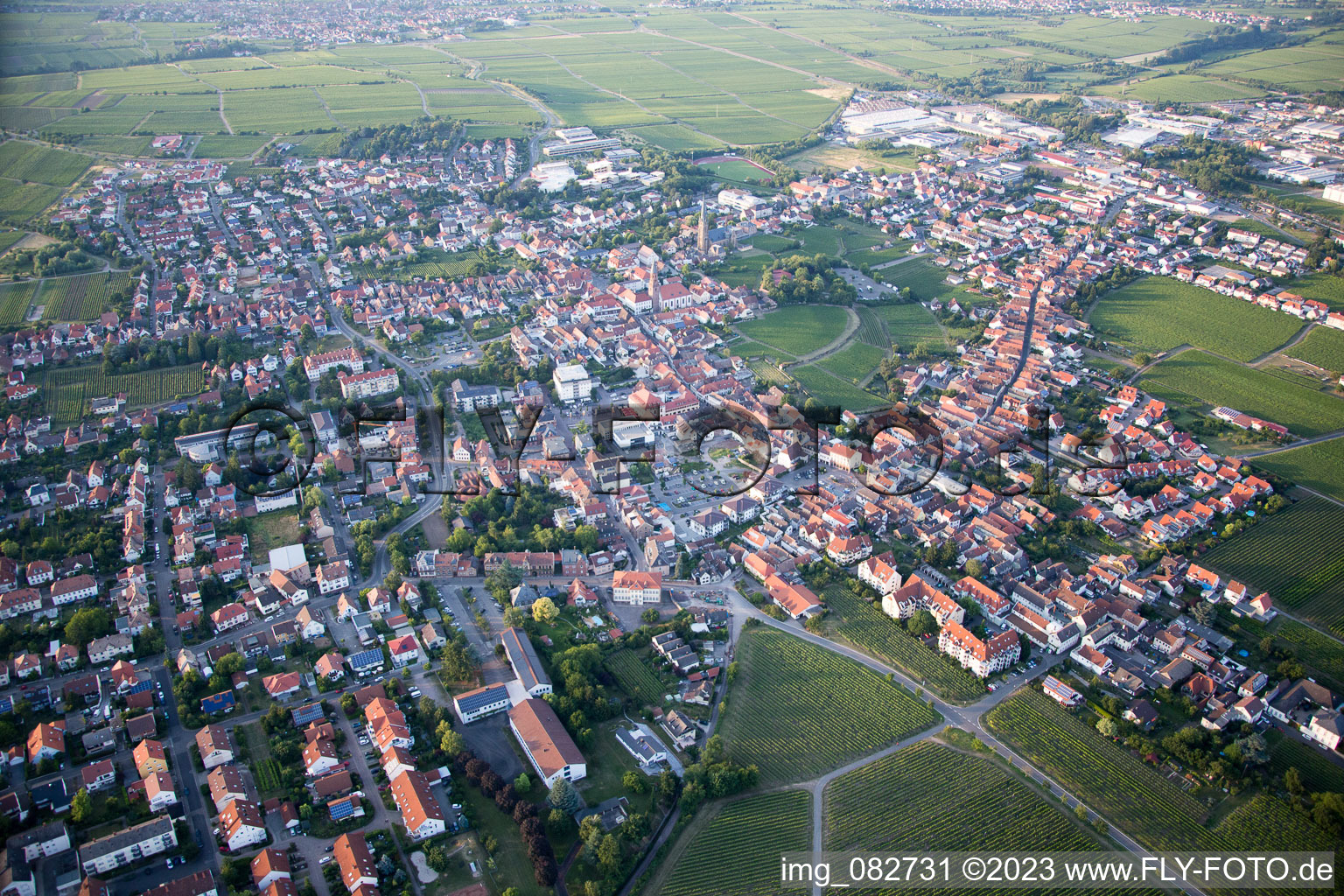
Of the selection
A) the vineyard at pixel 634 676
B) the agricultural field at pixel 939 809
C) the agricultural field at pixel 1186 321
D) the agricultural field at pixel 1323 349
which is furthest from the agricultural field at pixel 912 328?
the agricultural field at pixel 939 809

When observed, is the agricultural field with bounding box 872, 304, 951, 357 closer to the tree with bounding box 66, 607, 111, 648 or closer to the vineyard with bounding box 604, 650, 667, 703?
the vineyard with bounding box 604, 650, 667, 703

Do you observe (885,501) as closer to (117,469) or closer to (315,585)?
(315,585)

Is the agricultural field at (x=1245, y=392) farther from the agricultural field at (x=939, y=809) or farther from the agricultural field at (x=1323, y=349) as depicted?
the agricultural field at (x=939, y=809)

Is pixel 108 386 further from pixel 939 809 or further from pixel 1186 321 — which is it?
pixel 1186 321

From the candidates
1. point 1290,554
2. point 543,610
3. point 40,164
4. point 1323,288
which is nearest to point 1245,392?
point 1290,554

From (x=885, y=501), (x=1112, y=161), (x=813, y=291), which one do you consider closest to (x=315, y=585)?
(x=885, y=501)
